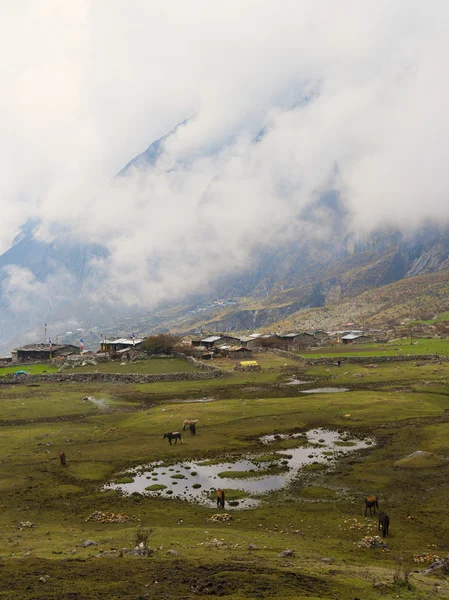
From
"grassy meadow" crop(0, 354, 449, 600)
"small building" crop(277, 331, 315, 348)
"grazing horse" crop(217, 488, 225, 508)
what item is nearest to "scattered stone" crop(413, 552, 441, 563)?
"grassy meadow" crop(0, 354, 449, 600)

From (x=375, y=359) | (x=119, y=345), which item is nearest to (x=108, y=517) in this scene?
(x=375, y=359)

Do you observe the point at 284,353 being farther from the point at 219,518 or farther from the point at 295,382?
the point at 219,518

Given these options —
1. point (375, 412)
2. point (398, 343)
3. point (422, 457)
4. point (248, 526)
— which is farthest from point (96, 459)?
point (398, 343)

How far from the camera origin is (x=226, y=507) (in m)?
31.1

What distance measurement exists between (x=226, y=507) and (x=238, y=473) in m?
7.11

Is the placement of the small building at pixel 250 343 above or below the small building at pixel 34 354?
below

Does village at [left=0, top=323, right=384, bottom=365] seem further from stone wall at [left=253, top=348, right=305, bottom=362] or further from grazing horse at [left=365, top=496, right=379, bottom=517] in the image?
grazing horse at [left=365, top=496, right=379, bottom=517]

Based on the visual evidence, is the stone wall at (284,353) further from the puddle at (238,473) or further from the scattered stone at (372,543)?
the scattered stone at (372,543)

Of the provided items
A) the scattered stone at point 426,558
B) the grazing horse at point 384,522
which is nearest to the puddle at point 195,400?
the grazing horse at point 384,522

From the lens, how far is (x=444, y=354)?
11738cm

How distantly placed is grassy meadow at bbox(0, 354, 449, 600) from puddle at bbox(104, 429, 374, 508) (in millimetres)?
Result: 1039

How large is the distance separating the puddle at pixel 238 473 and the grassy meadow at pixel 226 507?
104 centimetres

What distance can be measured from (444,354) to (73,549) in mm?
114364

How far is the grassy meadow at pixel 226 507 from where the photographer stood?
58.6 ft
